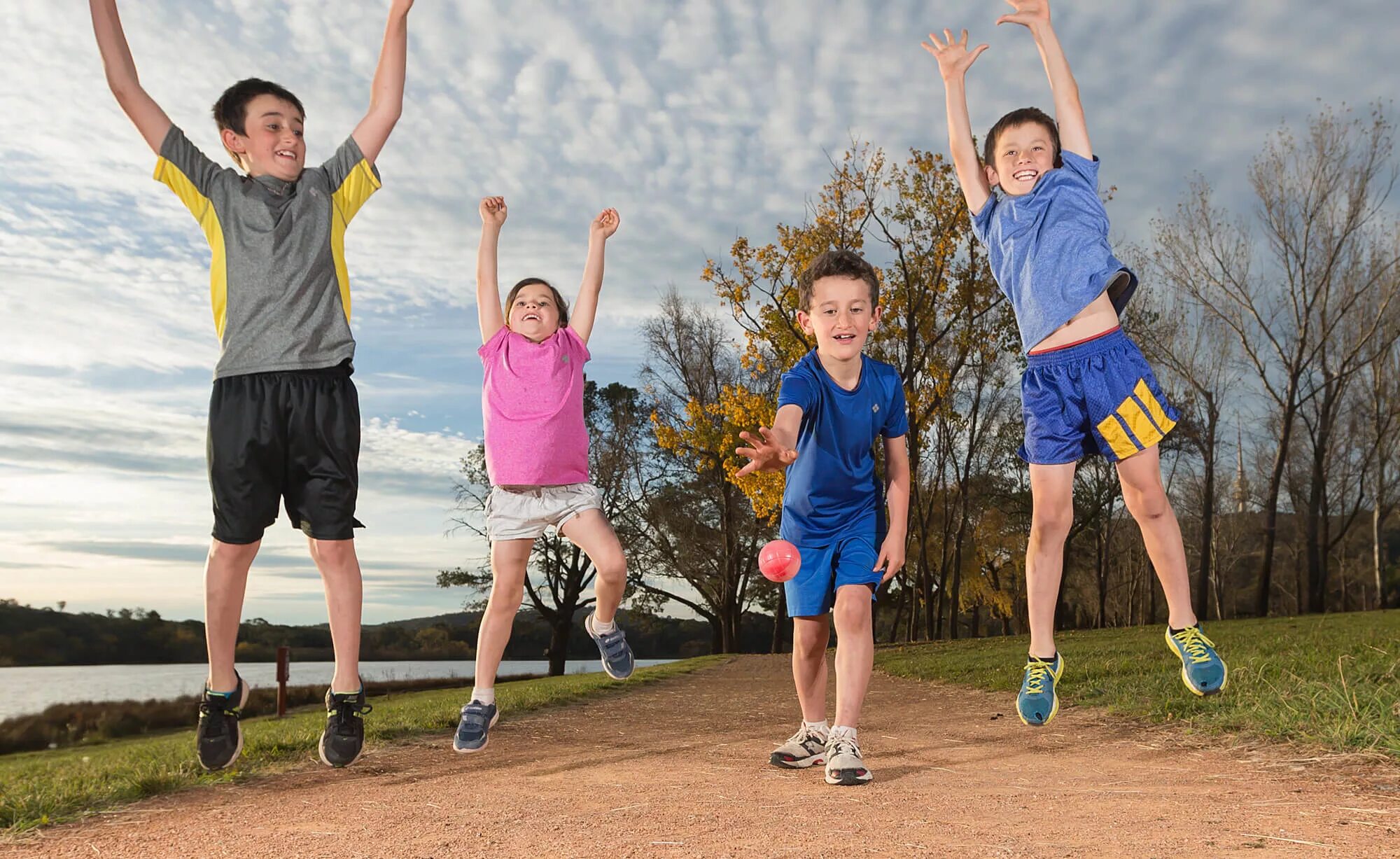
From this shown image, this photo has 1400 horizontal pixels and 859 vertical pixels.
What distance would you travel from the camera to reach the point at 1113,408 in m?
4.40

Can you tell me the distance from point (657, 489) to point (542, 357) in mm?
22869

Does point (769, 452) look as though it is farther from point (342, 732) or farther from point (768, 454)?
point (342, 732)

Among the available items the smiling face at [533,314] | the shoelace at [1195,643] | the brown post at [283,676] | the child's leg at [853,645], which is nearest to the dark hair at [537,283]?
the smiling face at [533,314]

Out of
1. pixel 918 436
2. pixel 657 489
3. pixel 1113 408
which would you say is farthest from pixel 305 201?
pixel 657 489

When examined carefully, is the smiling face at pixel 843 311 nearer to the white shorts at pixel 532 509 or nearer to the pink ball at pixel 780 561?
the pink ball at pixel 780 561

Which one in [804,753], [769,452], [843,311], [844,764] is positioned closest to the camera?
[769,452]

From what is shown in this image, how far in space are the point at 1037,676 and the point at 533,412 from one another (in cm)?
294

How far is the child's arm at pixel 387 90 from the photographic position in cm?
473

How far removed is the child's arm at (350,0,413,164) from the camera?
473 cm

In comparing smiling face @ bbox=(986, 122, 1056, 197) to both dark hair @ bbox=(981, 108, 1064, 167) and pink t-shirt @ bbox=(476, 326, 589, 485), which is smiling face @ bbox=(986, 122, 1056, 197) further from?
pink t-shirt @ bbox=(476, 326, 589, 485)

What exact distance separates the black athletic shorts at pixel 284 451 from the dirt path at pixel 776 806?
1.31 meters

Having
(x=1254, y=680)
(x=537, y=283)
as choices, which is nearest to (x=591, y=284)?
(x=537, y=283)

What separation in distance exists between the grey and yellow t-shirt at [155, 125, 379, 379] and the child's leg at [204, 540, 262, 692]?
83cm

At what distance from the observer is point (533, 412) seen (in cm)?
529
